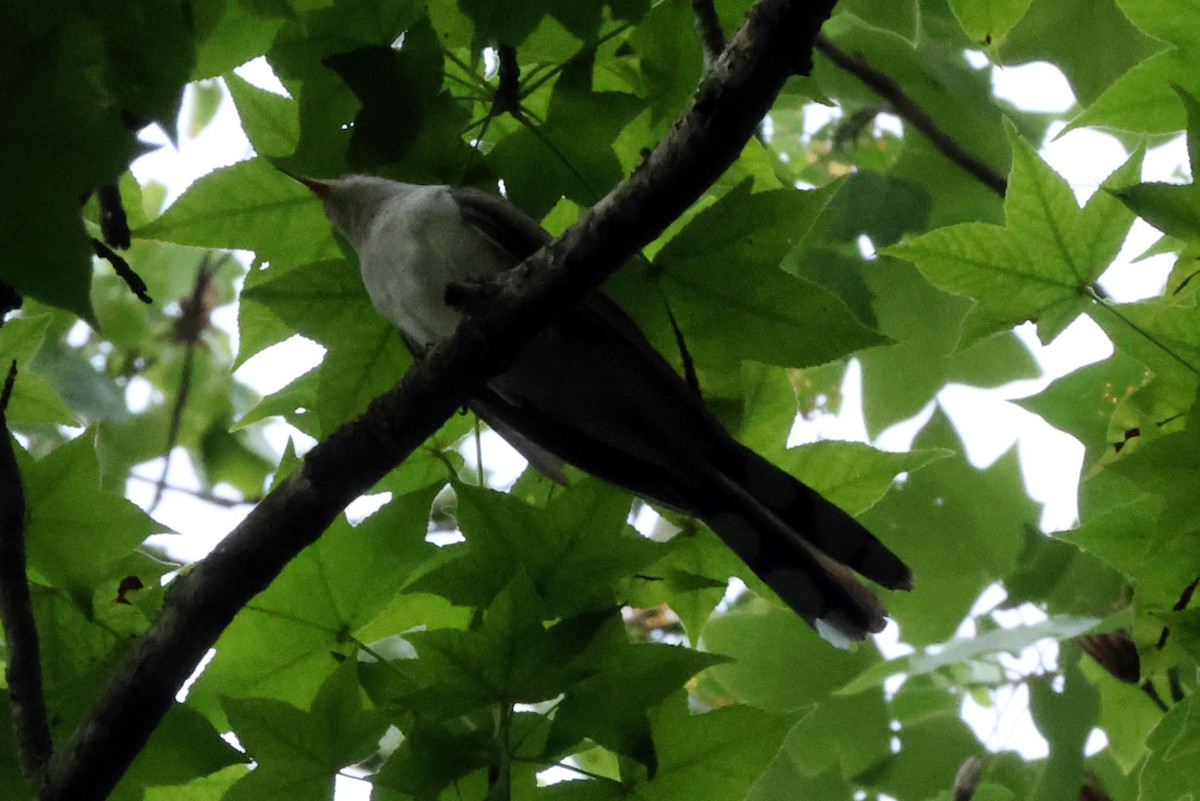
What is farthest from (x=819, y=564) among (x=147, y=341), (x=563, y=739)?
(x=147, y=341)

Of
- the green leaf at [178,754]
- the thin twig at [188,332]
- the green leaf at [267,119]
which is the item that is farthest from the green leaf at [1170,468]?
the thin twig at [188,332]

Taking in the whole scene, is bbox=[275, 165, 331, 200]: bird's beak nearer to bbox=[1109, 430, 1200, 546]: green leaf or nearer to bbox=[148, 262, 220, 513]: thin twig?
bbox=[1109, 430, 1200, 546]: green leaf

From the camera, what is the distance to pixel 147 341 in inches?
207

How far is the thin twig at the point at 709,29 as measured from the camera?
6.31ft

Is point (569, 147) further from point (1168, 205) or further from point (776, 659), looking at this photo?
point (776, 659)

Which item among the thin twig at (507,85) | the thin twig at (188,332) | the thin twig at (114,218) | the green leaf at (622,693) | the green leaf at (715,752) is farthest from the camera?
the thin twig at (188,332)

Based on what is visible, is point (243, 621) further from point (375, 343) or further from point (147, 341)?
point (147, 341)

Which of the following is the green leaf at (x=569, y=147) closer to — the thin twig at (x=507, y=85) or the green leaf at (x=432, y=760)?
the thin twig at (x=507, y=85)

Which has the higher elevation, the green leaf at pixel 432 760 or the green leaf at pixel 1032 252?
the green leaf at pixel 1032 252

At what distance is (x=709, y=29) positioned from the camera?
1.93 meters

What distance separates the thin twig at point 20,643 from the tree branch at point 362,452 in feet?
0.18

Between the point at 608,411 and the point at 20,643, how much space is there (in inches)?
49.2

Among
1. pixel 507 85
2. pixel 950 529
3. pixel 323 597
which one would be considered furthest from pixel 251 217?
pixel 950 529

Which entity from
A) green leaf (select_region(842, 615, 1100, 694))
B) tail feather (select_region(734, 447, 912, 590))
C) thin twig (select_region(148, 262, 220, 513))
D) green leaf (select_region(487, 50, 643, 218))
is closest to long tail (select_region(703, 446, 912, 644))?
tail feather (select_region(734, 447, 912, 590))
